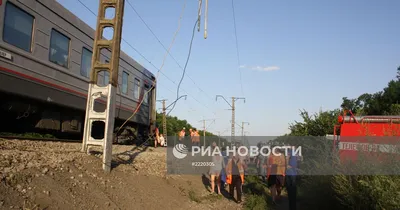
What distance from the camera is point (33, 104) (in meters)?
8.70

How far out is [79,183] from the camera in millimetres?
5801

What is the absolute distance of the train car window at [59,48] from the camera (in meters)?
9.12

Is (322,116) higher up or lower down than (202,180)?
higher up

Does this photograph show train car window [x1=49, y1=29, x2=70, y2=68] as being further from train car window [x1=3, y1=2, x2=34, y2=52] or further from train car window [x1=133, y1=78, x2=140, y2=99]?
train car window [x1=133, y1=78, x2=140, y2=99]

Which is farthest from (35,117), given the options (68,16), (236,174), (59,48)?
(236,174)

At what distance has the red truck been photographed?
243 inches

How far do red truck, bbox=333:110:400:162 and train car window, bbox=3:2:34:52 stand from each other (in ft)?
23.4

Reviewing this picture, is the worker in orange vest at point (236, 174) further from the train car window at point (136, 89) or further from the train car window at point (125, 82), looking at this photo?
the train car window at point (136, 89)

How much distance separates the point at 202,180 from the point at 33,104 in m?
6.41

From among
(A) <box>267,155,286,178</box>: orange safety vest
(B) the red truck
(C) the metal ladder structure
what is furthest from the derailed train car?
(B) the red truck

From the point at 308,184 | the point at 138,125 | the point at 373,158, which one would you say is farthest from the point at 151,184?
the point at 138,125

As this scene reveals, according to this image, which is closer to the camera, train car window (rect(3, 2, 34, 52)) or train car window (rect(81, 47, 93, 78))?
train car window (rect(3, 2, 34, 52))

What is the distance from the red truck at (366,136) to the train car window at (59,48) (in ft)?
23.2

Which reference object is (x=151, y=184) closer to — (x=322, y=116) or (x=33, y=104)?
(x=33, y=104)
